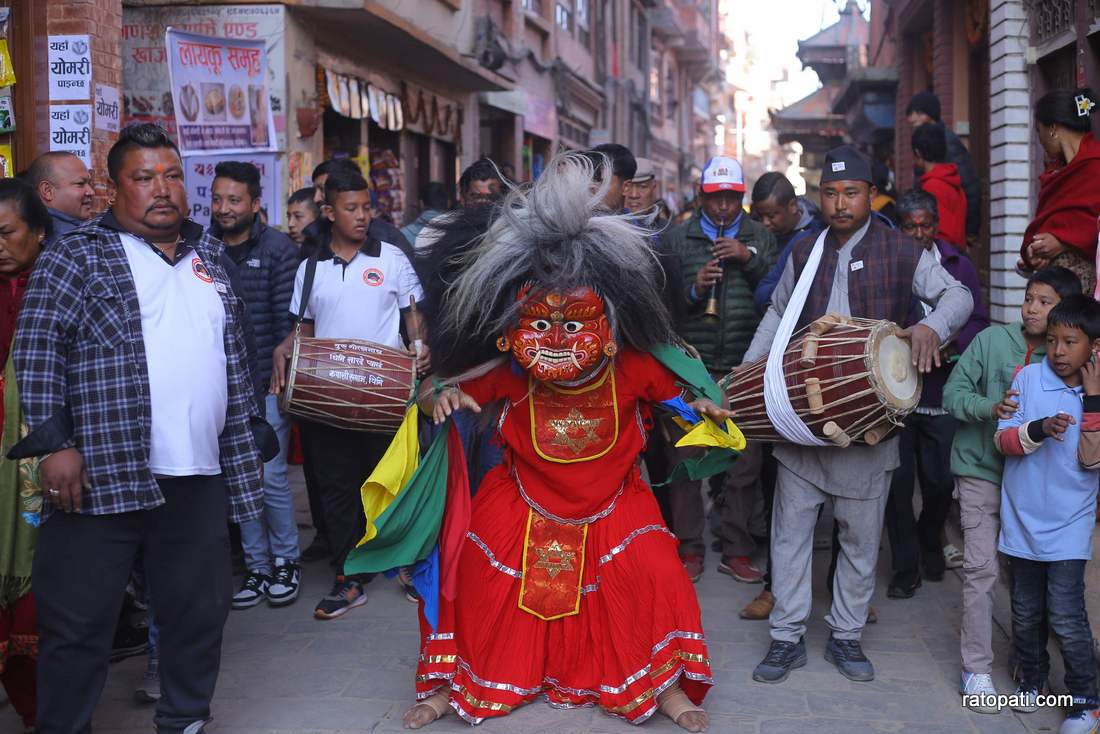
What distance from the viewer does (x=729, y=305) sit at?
6.11 metres

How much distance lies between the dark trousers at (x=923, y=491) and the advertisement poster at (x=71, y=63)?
5.43 meters

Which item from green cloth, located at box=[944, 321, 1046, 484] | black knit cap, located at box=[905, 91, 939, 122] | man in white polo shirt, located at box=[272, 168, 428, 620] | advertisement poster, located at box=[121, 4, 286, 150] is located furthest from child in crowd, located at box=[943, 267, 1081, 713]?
advertisement poster, located at box=[121, 4, 286, 150]

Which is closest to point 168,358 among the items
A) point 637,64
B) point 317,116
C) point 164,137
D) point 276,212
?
point 164,137

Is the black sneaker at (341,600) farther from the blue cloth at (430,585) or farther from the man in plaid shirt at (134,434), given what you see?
the man in plaid shirt at (134,434)

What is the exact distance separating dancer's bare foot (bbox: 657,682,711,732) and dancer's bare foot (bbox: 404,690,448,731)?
792 millimetres

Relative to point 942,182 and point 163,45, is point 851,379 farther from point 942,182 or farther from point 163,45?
point 163,45

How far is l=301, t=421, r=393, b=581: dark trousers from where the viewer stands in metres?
5.86

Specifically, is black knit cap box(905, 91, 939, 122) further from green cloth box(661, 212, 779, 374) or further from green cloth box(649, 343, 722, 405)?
green cloth box(649, 343, 722, 405)

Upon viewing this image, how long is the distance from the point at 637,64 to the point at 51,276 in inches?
1202

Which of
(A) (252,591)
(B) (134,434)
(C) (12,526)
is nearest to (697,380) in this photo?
(B) (134,434)

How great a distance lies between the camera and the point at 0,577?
388 centimetres

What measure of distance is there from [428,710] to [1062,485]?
2426 millimetres

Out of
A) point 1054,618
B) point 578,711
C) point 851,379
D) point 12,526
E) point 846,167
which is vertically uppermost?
point 846,167

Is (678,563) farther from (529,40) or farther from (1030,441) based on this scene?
(529,40)
